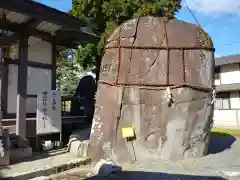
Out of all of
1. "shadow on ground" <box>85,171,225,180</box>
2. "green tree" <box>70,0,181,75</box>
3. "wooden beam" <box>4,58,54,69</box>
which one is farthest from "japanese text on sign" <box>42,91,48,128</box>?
"green tree" <box>70,0,181,75</box>

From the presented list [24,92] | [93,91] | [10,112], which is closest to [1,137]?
[24,92]

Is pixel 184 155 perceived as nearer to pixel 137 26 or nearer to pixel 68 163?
pixel 68 163

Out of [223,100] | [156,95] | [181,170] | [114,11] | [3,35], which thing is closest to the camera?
[181,170]

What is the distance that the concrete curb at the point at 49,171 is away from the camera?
5.64 m

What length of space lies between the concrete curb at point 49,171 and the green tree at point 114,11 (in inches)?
276

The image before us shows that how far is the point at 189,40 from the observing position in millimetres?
7613

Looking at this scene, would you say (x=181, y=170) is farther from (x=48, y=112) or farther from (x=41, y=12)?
(x=41, y=12)

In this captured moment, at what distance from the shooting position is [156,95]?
7266 millimetres

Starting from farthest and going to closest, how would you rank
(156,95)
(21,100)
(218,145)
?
(218,145) → (21,100) → (156,95)

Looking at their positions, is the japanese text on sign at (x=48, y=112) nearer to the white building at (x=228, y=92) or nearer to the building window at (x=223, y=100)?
the white building at (x=228, y=92)

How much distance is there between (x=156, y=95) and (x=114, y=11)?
700 centimetres

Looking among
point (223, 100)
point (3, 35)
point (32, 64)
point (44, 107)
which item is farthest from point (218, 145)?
point (223, 100)

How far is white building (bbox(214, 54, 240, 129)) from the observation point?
23125 millimetres

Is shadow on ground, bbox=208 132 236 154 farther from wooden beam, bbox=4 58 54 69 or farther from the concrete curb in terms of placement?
wooden beam, bbox=4 58 54 69
